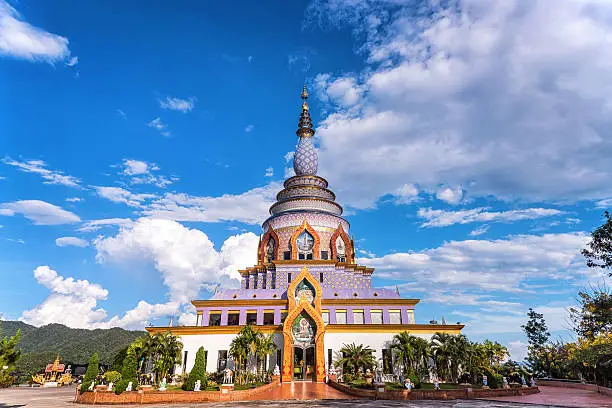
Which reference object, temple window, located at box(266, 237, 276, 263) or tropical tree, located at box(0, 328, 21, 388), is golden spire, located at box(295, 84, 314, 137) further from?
tropical tree, located at box(0, 328, 21, 388)

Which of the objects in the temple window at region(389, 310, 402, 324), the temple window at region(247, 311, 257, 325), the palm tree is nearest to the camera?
the palm tree

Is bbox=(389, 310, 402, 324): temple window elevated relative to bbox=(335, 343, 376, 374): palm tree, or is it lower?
elevated

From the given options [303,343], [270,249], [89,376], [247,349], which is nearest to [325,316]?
[303,343]

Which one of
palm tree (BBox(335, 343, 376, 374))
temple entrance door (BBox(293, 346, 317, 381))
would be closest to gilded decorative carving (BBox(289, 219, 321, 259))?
temple entrance door (BBox(293, 346, 317, 381))

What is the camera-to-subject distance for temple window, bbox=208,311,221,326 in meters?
36.7

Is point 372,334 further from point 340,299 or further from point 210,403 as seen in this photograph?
point 210,403

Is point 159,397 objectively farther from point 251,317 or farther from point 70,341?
point 70,341

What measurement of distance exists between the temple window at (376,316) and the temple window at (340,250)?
8.82 m

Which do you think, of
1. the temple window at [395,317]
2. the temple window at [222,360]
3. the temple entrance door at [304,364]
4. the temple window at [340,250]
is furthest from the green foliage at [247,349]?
the temple window at [340,250]

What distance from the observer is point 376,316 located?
3612 centimetres

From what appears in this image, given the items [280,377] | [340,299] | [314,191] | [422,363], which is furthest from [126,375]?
[314,191]

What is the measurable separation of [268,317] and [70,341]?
6748 centimetres

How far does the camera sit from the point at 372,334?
3375 cm

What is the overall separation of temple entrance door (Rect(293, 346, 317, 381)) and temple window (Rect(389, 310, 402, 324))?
27.5ft
